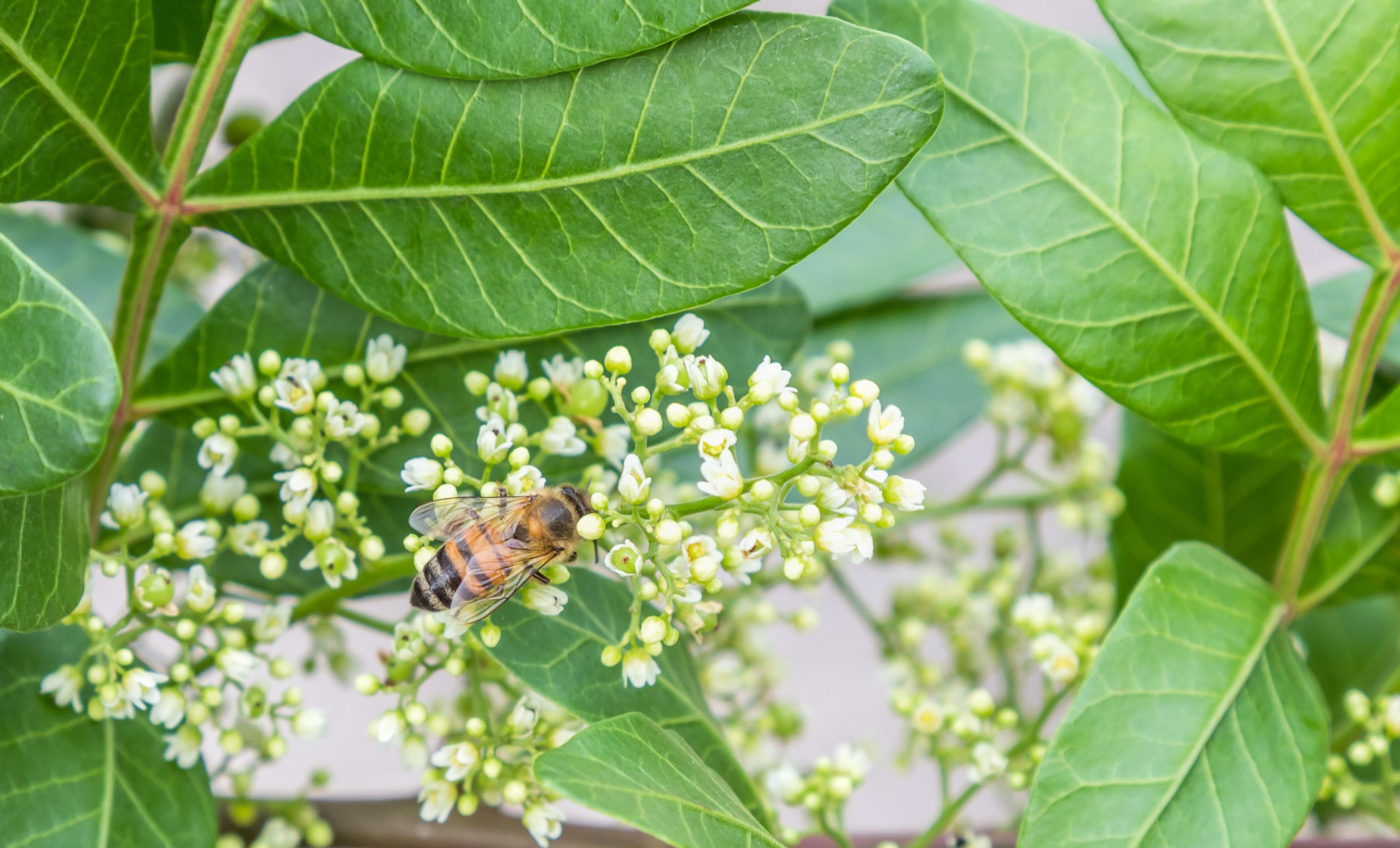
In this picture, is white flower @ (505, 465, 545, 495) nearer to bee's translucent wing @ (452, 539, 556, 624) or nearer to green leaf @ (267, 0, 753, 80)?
bee's translucent wing @ (452, 539, 556, 624)

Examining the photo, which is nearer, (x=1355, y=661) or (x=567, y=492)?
(x=567, y=492)

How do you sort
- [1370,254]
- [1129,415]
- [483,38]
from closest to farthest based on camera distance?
1. [483,38]
2. [1370,254]
3. [1129,415]

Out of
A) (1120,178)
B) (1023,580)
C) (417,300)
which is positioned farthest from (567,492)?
(1023,580)

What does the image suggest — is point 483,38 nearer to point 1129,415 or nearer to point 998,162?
point 998,162

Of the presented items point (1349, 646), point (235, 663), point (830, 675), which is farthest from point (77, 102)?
point (830, 675)

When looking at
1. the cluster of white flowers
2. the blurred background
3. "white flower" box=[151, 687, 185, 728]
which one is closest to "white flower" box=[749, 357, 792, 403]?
the cluster of white flowers

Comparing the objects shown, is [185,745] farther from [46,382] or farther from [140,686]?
[46,382]
